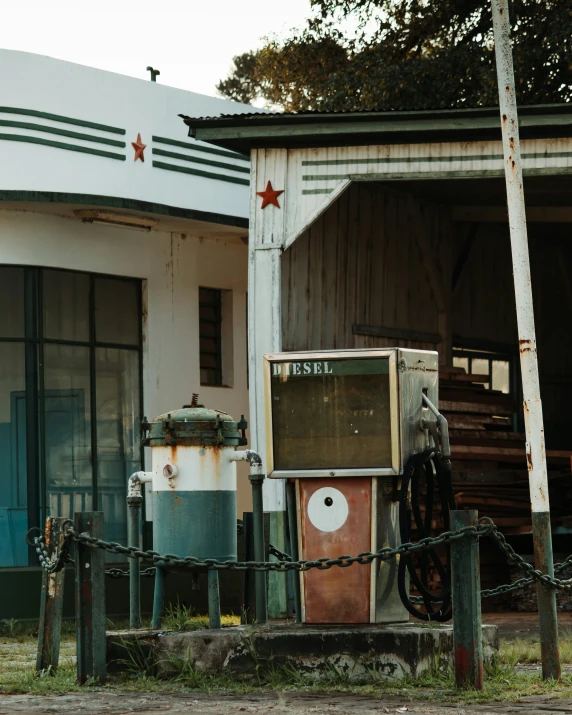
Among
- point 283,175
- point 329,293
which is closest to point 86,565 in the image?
point 283,175

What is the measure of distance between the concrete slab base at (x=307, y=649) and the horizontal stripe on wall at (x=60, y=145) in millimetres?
7901

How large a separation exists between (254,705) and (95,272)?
9394mm

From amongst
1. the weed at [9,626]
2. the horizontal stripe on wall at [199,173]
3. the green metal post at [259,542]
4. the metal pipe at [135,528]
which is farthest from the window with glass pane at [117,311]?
the green metal post at [259,542]

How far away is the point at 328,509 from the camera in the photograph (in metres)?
9.41

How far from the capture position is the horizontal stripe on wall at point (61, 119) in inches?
609

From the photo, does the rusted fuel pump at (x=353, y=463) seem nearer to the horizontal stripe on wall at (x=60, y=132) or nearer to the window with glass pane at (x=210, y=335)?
the horizontal stripe on wall at (x=60, y=132)

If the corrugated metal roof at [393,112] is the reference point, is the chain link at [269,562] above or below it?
below

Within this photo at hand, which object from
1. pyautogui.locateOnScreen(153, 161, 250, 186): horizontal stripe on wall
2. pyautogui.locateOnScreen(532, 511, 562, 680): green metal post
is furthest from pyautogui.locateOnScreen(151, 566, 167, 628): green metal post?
pyautogui.locateOnScreen(153, 161, 250, 186): horizontal stripe on wall

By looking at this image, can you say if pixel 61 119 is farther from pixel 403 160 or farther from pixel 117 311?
pixel 403 160

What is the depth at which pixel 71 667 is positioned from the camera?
9.70m

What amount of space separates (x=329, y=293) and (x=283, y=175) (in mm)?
2535

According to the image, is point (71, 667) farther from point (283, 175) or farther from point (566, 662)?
point (283, 175)

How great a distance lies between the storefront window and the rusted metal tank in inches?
236

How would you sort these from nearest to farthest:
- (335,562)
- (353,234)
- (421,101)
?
1. (335,562)
2. (353,234)
3. (421,101)
